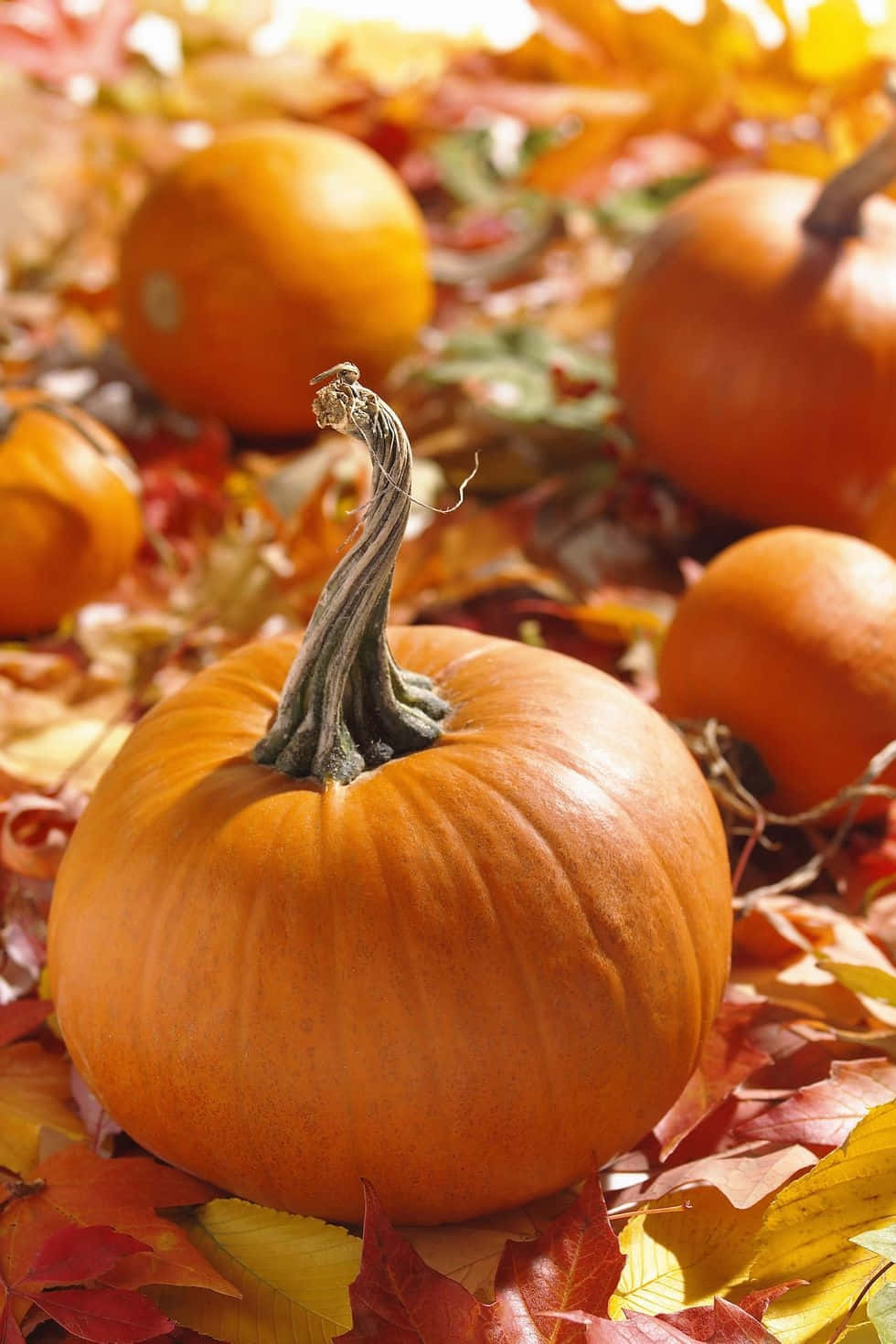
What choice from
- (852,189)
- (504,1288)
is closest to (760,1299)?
(504,1288)

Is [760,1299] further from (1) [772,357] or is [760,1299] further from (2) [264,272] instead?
(2) [264,272]

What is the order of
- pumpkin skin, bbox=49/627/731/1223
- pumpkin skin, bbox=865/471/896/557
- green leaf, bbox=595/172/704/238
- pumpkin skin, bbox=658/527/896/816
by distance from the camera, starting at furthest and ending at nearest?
green leaf, bbox=595/172/704/238 → pumpkin skin, bbox=865/471/896/557 → pumpkin skin, bbox=658/527/896/816 → pumpkin skin, bbox=49/627/731/1223

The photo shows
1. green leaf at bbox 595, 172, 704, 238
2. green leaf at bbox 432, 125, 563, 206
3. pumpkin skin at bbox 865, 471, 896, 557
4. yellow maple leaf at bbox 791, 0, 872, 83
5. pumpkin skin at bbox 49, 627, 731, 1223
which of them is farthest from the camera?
green leaf at bbox 432, 125, 563, 206

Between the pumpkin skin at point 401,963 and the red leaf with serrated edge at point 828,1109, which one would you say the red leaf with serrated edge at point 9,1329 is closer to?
the pumpkin skin at point 401,963

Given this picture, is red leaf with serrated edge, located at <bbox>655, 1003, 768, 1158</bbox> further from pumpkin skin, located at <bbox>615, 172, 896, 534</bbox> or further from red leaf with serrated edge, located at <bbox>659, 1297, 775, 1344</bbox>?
pumpkin skin, located at <bbox>615, 172, 896, 534</bbox>

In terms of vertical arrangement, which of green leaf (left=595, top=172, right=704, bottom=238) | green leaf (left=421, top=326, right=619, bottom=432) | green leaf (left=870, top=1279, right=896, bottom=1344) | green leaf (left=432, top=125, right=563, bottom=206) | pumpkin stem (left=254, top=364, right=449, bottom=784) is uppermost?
pumpkin stem (left=254, top=364, right=449, bottom=784)

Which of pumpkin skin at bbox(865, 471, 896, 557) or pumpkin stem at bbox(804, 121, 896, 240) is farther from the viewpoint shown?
pumpkin stem at bbox(804, 121, 896, 240)

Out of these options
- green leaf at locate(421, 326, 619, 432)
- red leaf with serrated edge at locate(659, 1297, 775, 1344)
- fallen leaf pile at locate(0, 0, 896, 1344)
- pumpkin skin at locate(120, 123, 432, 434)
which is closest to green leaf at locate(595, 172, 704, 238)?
fallen leaf pile at locate(0, 0, 896, 1344)
